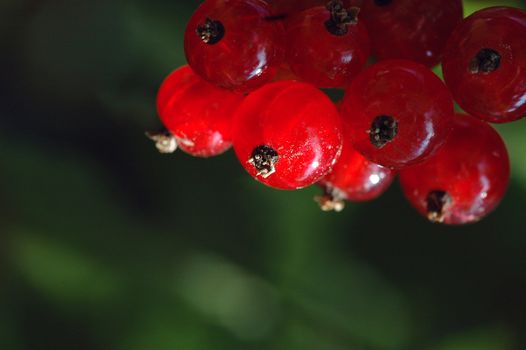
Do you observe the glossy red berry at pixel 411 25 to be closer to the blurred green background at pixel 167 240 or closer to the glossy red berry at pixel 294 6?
the glossy red berry at pixel 294 6

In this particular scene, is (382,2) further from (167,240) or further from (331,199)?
(167,240)

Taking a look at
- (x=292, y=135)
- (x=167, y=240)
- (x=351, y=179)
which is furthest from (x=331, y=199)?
(x=167, y=240)

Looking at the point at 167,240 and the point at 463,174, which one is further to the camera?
the point at 167,240

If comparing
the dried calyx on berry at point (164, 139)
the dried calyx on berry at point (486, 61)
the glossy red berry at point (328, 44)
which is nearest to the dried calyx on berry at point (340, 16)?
the glossy red berry at point (328, 44)

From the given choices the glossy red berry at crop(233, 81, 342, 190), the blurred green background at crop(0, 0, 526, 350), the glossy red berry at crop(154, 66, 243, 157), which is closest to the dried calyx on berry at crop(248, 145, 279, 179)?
the glossy red berry at crop(233, 81, 342, 190)

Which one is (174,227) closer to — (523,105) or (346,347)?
(346,347)

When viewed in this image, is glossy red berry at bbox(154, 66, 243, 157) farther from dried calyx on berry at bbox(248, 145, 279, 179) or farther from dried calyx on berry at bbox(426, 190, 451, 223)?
dried calyx on berry at bbox(426, 190, 451, 223)

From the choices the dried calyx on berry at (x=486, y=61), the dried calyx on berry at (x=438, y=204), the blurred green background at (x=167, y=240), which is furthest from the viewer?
the blurred green background at (x=167, y=240)
